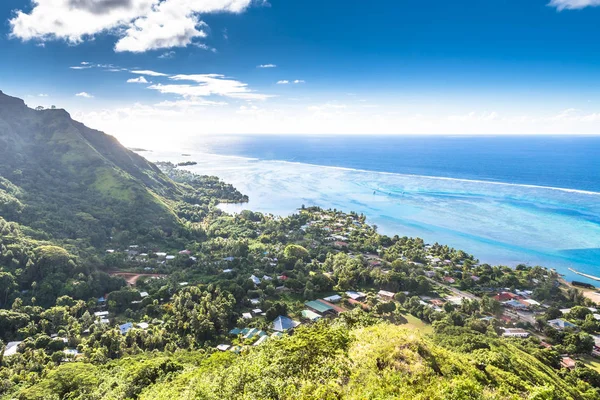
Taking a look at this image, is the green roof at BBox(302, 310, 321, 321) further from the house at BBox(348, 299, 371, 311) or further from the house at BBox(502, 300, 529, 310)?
the house at BBox(502, 300, 529, 310)

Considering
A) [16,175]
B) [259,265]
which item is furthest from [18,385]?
[16,175]

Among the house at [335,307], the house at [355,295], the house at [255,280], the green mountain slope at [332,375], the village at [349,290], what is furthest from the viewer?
the house at [255,280]

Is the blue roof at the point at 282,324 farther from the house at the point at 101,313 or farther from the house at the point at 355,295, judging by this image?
the house at the point at 101,313

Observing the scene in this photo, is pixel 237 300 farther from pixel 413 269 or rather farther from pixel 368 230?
pixel 368 230

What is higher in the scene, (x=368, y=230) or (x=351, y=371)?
(x=351, y=371)

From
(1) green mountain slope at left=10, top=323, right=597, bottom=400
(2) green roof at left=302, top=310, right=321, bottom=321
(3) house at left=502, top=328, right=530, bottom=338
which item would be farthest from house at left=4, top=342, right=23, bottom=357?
(3) house at left=502, top=328, right=530, bottom=338

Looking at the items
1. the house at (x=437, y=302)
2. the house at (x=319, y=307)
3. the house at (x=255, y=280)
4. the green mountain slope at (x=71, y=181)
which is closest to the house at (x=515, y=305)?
the house at (x=437, y=302)
